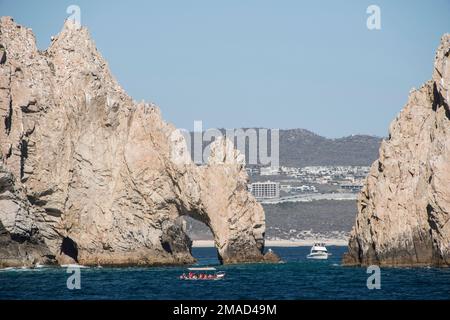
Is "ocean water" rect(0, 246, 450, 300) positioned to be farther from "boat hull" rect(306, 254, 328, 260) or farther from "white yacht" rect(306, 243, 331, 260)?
"white yacht" rect(306, 243, 331, 260)

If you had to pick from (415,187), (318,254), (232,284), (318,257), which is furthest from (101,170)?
(318,254)

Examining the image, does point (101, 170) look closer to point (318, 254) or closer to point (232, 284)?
point (232, 284)

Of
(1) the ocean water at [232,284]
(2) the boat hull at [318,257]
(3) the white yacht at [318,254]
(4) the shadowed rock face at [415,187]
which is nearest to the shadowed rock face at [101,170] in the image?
(1) the ocean water at [232,284]

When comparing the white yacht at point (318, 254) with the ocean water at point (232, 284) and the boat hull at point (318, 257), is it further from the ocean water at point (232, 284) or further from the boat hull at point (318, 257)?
the ocean water at point (232, 284)

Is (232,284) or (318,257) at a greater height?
(232,284)

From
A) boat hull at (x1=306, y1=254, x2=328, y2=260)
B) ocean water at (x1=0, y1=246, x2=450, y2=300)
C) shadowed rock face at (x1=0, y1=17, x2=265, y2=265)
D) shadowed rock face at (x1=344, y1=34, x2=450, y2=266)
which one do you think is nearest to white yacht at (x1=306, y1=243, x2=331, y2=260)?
boat hull at (x1=306, y1=254, x2=328, y2=260)
